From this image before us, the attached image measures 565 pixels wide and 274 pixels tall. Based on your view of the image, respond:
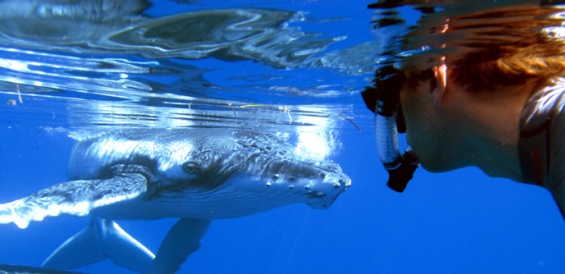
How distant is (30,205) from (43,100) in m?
7.81

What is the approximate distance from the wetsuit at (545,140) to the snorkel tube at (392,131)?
1222mm

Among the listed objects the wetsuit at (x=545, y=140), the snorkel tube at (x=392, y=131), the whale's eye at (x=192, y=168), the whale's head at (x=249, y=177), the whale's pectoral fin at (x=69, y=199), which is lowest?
the whale's head at (x=249, y=177)

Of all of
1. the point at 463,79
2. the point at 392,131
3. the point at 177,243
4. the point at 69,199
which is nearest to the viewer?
the point at 463,79

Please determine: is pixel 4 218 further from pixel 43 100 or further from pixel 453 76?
pixel 43 100

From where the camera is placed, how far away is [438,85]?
9.43 feet

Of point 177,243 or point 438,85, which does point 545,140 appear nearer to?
point 438,85

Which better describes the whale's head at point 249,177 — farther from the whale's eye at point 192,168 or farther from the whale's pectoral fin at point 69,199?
the whale's pectoral fin at point 69,199

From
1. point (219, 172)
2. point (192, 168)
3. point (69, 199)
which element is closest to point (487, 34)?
point (219, 172)

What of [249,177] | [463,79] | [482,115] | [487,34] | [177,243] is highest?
[463,79]

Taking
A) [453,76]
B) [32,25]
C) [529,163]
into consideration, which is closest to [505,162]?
[529,163]

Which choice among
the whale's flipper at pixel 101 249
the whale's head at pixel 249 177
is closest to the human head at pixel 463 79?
the whale's head at pixel 249 177

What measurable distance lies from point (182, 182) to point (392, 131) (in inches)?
242

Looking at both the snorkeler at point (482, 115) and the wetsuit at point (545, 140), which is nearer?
the wetsuit at point (545, 140)

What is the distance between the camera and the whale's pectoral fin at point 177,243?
416 inches
